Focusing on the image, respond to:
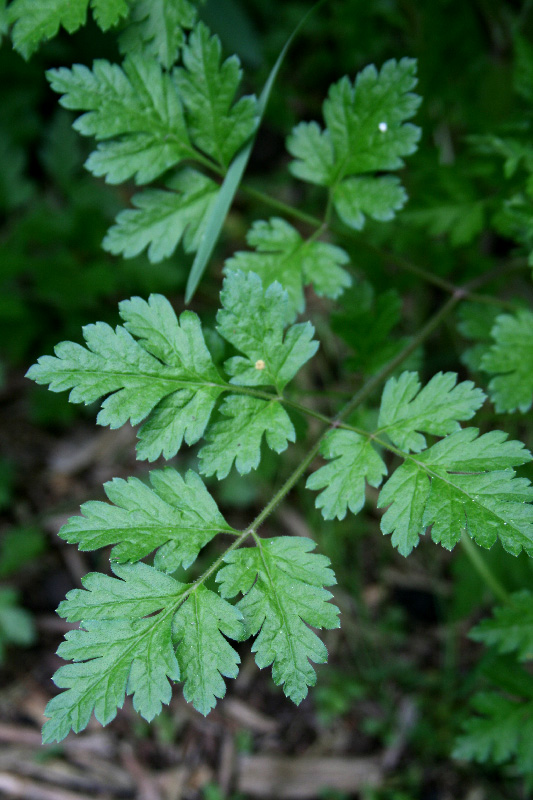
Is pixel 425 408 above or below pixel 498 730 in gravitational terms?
above

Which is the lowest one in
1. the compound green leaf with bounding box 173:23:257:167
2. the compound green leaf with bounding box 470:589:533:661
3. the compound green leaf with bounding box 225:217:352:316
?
the compound green leaf with bounding box 470:589:533:661

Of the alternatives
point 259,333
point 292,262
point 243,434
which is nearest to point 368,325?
point 292,262

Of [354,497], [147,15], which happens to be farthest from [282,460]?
[147,15]

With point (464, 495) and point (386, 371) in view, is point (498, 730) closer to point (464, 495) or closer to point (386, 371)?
point (464, 495)

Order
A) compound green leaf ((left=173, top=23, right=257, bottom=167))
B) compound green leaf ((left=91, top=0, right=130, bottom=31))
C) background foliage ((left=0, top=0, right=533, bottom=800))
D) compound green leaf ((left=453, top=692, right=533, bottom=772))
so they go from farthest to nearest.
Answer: background foliage ((left=0, top=0, right=533, bottom=800)) < compound green leaf ((left=453, top=692, right=533, bottom=772)) < compound green leaf ((left=173, top=23, right=257, bottom=167)) < compound green leaf ((left=91, top=0, right=130, bottom=31))

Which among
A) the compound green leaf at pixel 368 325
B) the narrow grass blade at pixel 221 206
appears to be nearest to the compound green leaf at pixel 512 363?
the compound green leaf at pixel 368 325

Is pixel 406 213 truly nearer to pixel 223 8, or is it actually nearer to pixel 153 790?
pixel 223 8

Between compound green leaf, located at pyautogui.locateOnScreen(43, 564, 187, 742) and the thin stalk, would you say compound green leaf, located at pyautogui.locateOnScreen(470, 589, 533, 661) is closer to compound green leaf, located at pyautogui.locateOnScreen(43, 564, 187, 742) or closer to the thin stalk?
the thin stalk

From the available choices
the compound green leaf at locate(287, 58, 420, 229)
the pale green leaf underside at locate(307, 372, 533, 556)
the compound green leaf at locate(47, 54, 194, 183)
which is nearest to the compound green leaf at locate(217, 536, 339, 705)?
the pale green leaf underside at locate(307, 372, 533, 556)
